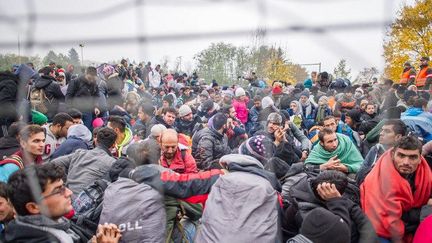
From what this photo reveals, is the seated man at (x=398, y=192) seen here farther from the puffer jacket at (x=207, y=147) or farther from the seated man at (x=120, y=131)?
the seated man at (x=120, y=131)

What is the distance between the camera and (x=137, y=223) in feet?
5.27

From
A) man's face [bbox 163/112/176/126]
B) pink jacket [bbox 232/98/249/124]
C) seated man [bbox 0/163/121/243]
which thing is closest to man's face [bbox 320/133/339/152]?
seated man [bbox 0/163/121/243]

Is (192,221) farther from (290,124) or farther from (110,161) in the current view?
(290,124)

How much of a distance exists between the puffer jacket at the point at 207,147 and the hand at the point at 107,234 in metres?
1.45

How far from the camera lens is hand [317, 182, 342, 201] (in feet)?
5.25

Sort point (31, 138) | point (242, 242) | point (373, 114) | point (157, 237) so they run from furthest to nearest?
point (373, 114)
point (31, 138)
point (157, 237)
point (242, 242)

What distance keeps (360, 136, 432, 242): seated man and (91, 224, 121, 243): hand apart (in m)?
0.93

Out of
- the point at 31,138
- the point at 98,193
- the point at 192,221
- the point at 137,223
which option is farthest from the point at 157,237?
the point at 31,138

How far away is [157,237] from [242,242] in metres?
0.33

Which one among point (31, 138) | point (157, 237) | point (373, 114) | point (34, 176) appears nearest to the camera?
point (34, 176)

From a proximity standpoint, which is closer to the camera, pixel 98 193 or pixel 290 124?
pixel 98 193

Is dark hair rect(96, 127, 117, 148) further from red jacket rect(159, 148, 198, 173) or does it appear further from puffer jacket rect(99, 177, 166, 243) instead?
puffer jacket rect(99, 177, 166, 243)

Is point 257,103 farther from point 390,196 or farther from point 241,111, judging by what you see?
point 390,196

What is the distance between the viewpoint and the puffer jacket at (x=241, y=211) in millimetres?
1540
